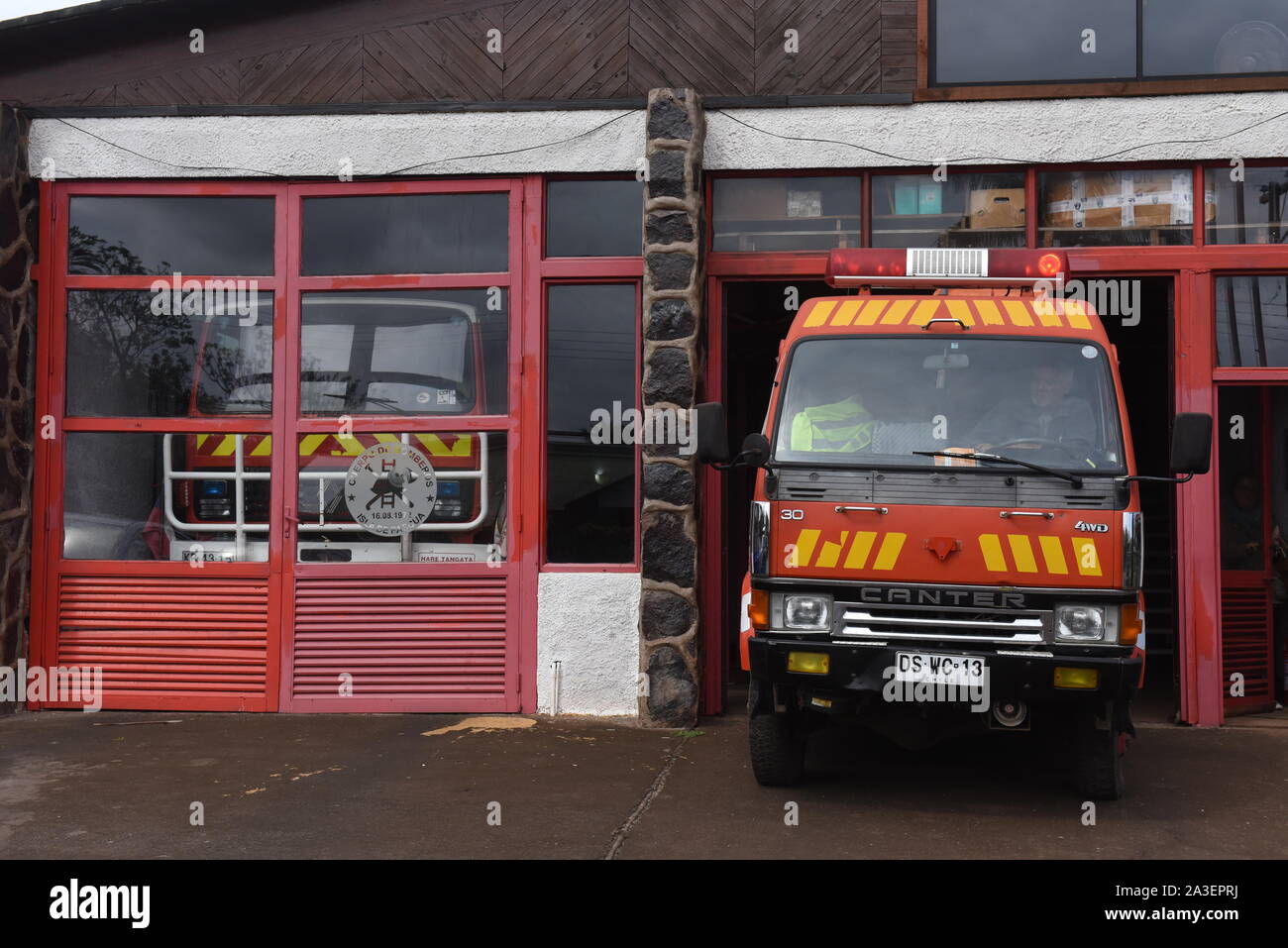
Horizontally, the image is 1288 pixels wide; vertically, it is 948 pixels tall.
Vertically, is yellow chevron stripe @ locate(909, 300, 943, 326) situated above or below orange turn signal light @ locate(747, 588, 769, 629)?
above

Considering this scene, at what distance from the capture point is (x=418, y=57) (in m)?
8.76

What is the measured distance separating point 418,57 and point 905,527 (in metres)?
5.27

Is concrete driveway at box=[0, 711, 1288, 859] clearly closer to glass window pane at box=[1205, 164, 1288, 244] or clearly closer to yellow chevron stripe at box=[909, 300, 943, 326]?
yellow chevron stripe at box=[909, 300, 943, 326]

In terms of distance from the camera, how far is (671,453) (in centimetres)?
810

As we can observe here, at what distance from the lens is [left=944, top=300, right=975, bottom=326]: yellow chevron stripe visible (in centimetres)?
616

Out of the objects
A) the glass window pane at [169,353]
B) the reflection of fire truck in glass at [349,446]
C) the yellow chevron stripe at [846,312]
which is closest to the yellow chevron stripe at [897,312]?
the yellow chevron stripe at [846,312]

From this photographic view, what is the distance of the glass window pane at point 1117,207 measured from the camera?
8328 millimetres

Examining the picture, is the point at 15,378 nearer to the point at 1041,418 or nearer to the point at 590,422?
the point at 590,422

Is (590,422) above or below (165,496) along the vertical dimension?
above

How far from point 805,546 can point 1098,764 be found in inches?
74.0

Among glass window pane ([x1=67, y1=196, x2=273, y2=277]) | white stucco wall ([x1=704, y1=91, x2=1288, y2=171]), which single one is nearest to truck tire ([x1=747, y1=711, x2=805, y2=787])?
white stucco wall ([x1=704, y1=91, x2=1288, y2=171])

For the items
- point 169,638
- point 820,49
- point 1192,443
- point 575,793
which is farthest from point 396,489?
point 1192,443

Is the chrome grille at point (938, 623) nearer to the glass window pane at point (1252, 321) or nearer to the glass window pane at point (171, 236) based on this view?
the glass window pane at point (1252, 321)

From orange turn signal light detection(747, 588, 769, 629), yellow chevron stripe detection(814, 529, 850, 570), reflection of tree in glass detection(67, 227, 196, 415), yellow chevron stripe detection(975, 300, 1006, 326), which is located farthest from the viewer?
reflection of tree in glass detection(67, 227, 196, 415)
